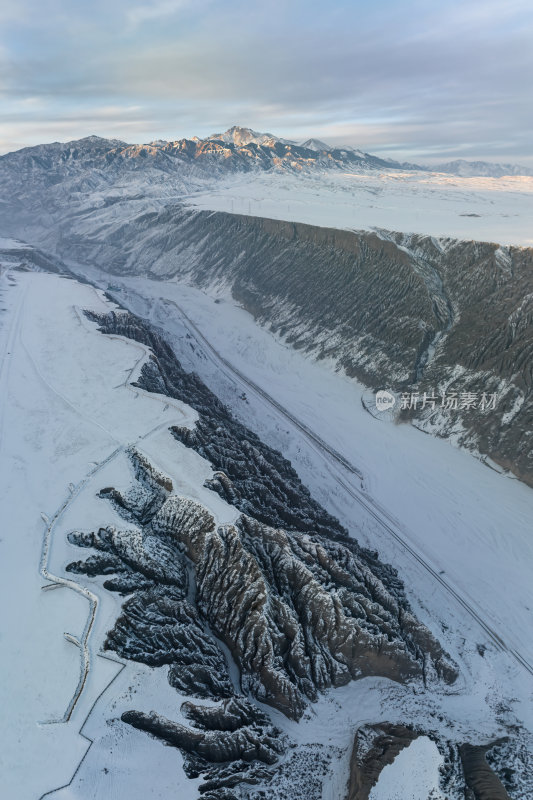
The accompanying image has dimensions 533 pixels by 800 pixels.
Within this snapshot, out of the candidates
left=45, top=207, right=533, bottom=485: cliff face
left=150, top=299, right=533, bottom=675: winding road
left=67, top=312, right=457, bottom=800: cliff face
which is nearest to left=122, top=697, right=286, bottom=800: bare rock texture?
left=67, top=312, right=457, bottom=800: cliff face

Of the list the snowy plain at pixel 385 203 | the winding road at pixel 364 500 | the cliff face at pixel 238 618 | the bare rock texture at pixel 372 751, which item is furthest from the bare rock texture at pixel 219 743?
the snowy plain at pixel 385 203

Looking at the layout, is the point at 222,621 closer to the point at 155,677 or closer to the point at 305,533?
the point at 155,677

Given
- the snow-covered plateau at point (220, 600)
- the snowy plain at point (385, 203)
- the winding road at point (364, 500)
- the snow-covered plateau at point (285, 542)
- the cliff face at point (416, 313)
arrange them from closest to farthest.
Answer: the snow-covered plateau at point (220, 600)
the snow-covered plateau at point (285, 542)
the winding road at point (364, 500)
the cliff face at point (416, 313)
the snowy plain at point (385, 203)

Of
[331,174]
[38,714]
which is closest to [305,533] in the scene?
[38,714]

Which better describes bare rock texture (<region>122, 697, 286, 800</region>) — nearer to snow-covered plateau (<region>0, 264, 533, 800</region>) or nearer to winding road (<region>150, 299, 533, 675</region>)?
snow-covered plateau (<region>0, 264, 533, 800</region>)

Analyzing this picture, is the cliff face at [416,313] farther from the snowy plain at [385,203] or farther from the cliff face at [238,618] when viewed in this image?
the cliff face at [238,618]

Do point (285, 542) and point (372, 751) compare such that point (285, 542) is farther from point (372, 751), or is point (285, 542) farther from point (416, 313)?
point (416, 313)

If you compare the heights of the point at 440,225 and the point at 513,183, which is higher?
the point at 513,183

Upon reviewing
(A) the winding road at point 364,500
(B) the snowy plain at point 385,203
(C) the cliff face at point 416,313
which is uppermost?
(B) the snowy plain at point 385,203

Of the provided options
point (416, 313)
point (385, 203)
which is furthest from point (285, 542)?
point (385, 203)

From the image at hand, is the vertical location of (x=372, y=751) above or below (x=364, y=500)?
below

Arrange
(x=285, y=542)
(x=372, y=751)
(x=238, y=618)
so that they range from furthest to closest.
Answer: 1. (x=285, y=542)
2. (x=238, y=618)
3. (x=372, y=751)
